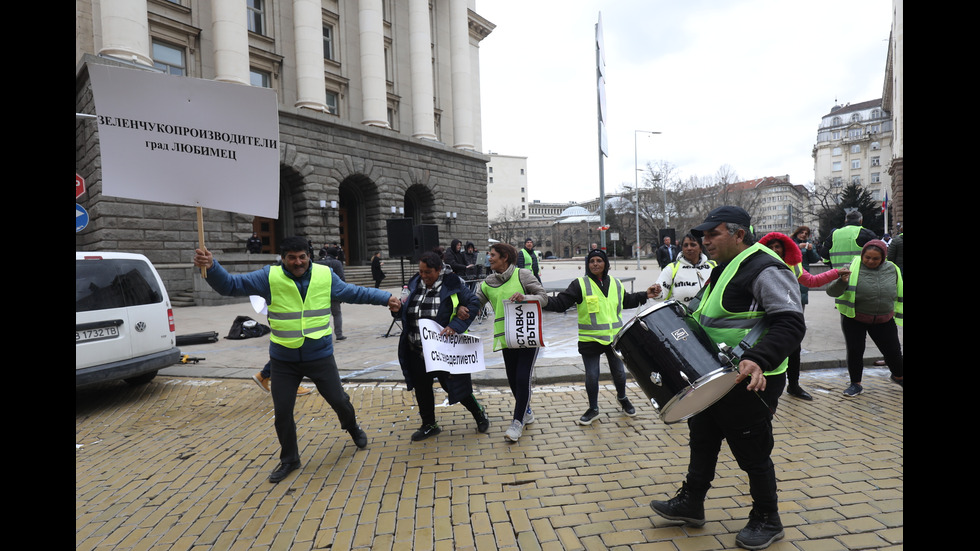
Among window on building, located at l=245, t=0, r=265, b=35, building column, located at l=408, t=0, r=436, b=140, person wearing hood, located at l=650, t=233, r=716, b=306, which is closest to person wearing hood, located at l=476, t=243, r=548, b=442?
person wearing hood, located at l=650, t=233, r=716, b=306

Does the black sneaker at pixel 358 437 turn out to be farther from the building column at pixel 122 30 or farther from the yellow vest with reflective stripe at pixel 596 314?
the building column at pixel 122 30

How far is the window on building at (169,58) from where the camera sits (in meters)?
20.2

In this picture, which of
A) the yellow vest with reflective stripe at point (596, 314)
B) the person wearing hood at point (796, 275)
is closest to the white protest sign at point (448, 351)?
the yellow vest with reflective stripe at point (596, 314)

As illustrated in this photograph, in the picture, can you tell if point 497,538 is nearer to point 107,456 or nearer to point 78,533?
point 78,533

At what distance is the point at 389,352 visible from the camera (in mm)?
8867

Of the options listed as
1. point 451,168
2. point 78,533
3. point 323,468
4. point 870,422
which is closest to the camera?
point 78,533

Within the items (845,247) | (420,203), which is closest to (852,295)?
(845,247)

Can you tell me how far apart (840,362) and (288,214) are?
21367 mm

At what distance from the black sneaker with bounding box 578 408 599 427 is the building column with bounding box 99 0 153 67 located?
63.2 feet

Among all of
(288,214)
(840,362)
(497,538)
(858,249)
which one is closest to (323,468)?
(497,538)

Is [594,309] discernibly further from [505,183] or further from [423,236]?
[505,183]

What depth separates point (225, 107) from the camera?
3.68 m

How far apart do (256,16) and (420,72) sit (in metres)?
8.67

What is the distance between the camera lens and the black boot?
3057 mm
